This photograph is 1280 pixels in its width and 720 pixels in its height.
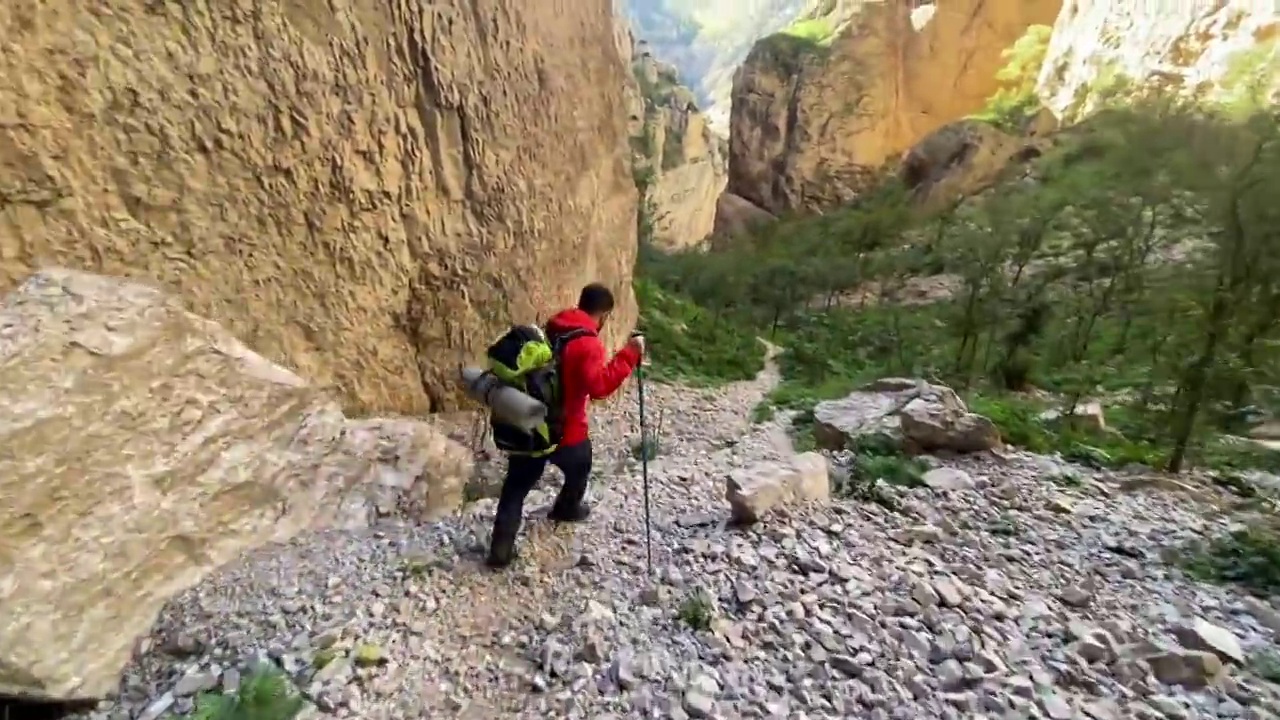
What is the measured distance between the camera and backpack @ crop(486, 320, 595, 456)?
3.72m

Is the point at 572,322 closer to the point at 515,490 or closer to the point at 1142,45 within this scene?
the point at 515,490

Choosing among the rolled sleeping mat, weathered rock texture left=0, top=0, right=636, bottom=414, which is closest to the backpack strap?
the rolled sleeping mat

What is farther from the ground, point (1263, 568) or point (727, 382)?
point (1263, 568)

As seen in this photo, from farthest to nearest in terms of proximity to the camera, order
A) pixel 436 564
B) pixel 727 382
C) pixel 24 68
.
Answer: pixel 727 382
pixel 24 68
pixel 436 564

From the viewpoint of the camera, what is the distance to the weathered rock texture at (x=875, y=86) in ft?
120

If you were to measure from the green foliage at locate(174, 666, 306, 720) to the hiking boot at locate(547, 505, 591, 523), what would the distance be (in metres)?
1.92

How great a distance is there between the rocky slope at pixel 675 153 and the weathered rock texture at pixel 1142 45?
1804cm

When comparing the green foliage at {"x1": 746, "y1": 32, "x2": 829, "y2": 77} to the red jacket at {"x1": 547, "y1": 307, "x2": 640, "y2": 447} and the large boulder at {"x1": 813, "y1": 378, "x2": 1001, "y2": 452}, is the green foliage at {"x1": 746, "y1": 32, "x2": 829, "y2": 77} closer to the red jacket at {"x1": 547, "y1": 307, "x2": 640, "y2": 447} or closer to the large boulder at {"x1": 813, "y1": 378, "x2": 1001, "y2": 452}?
the large boulder at {"x1": 813, "y1": 378, "x2": 1001, "y2": 452}

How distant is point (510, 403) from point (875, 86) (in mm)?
39000

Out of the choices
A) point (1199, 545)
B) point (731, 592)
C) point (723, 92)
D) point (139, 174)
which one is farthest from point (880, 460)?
point (723, 92)

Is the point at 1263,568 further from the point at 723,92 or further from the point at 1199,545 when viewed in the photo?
the point at 723,92

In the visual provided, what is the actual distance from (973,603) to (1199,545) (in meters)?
2.08

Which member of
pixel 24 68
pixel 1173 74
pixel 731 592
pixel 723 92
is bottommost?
pixel 731 592

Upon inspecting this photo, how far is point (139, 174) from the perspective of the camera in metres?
4.91
